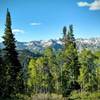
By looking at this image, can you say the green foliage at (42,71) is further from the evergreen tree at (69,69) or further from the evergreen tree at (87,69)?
the evergreen tree at (87,69)

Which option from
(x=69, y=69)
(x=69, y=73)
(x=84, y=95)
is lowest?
(x=84, y=95)

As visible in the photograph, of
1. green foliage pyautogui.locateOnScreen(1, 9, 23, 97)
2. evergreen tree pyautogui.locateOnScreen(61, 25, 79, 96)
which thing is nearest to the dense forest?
evergreen tree pyautogui.locateOnScreen(61, 25, 79, 96)

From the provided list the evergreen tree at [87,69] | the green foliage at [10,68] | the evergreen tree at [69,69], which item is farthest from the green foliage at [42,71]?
the green foliage at [10,68]

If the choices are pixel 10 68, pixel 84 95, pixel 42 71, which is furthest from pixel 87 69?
pixel 10 68

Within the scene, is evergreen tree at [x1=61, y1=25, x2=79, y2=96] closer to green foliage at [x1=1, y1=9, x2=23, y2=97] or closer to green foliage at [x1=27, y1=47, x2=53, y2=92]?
green foliage at [x1=27, y1=47, x2=53, y2=92]

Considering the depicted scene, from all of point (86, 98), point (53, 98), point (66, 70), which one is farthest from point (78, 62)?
point (53, 98)

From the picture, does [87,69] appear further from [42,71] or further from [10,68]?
[10,68]

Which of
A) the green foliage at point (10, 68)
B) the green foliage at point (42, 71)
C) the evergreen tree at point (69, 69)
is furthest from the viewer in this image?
the green foliage at point (42, 71)

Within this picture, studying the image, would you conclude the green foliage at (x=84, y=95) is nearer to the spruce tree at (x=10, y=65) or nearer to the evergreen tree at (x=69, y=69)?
the evergreen tree at (x=69, y=69)

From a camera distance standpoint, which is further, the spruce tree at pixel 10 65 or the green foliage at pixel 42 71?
the green foliage at pixel 42 71

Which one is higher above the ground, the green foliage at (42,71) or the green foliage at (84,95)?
the green foliage at (42,71)

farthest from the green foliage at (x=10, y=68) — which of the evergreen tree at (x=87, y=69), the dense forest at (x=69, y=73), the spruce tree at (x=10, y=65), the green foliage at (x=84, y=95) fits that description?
the evergreen tree at (x=87, y=69)

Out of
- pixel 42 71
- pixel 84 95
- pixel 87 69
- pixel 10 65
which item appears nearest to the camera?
pixel 10 65

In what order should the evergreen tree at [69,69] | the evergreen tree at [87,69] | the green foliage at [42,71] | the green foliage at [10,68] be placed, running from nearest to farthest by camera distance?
the green foliage at [10,68], the evergreen tree at [87,69], the evergreen tree at [69,69], the green foliage at [42,71]
